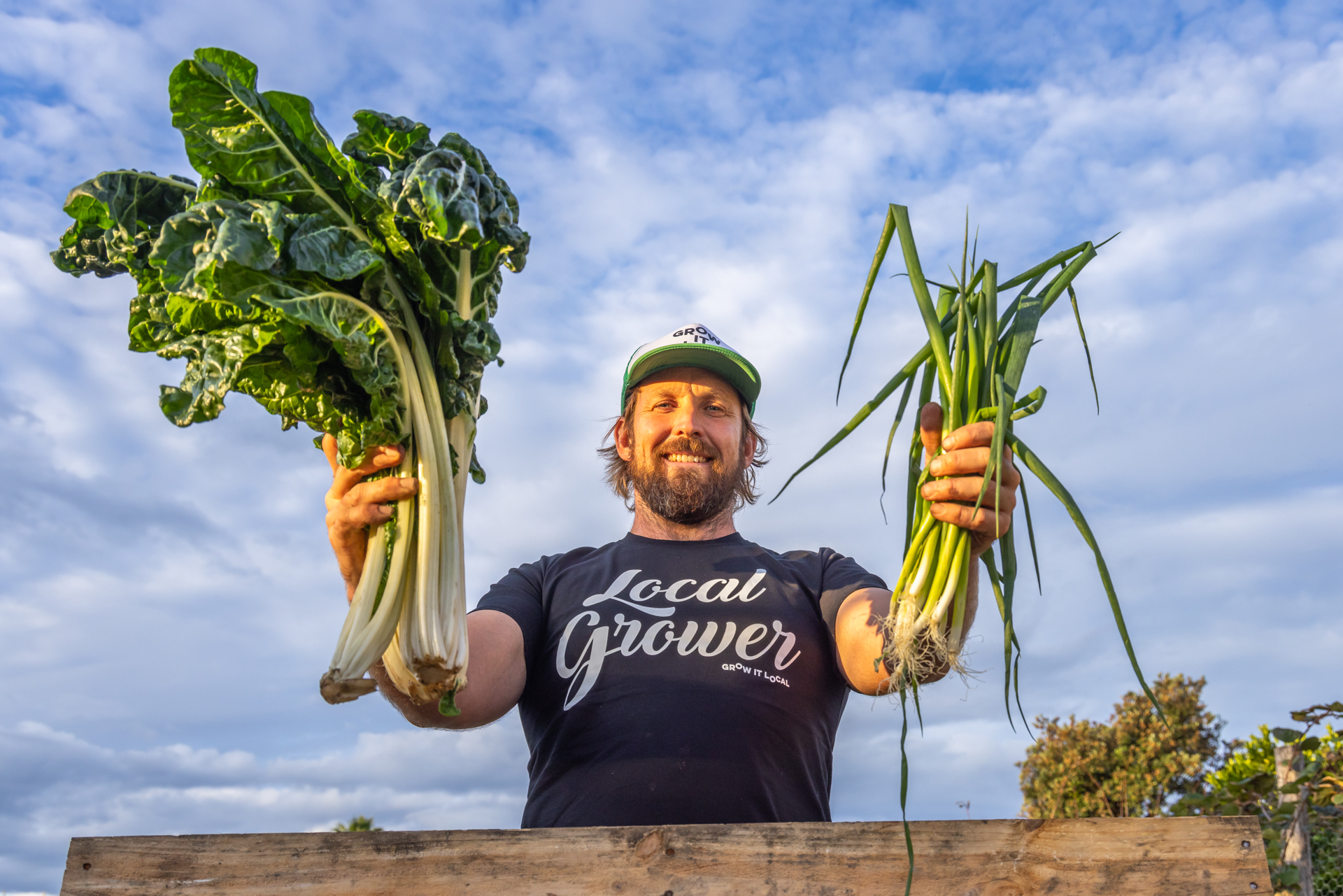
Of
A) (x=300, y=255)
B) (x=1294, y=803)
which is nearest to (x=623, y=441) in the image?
(x=300, y=255)

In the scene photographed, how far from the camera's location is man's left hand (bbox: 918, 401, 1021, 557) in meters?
1.78

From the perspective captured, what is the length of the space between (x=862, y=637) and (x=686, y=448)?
946mm

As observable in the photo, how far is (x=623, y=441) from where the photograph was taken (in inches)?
135

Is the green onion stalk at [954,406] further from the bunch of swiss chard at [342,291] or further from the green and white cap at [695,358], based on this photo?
the green and white cap at [695,358]

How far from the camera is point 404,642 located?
1820mm

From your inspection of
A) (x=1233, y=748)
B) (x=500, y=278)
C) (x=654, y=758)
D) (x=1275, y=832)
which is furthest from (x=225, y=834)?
(x=1233, y=748)

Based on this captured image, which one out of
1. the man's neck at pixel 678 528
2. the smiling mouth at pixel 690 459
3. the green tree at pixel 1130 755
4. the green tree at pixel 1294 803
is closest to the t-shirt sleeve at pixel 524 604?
the man's neck at pixel 678 528

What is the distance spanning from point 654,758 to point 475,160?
1569 millimetres

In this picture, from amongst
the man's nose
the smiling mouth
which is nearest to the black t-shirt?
the smiling mouth

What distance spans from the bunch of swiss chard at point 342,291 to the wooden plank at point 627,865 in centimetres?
32

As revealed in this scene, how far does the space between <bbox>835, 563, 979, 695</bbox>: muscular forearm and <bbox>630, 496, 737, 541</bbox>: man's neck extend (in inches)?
24.7

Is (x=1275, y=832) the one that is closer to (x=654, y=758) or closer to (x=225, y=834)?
(x=654, y=758)

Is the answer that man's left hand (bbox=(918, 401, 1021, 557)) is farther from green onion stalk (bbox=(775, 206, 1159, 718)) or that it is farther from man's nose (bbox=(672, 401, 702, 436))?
man's nose (bbox=(672, 401, 702, 436))

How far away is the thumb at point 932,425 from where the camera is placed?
190 centimetres
